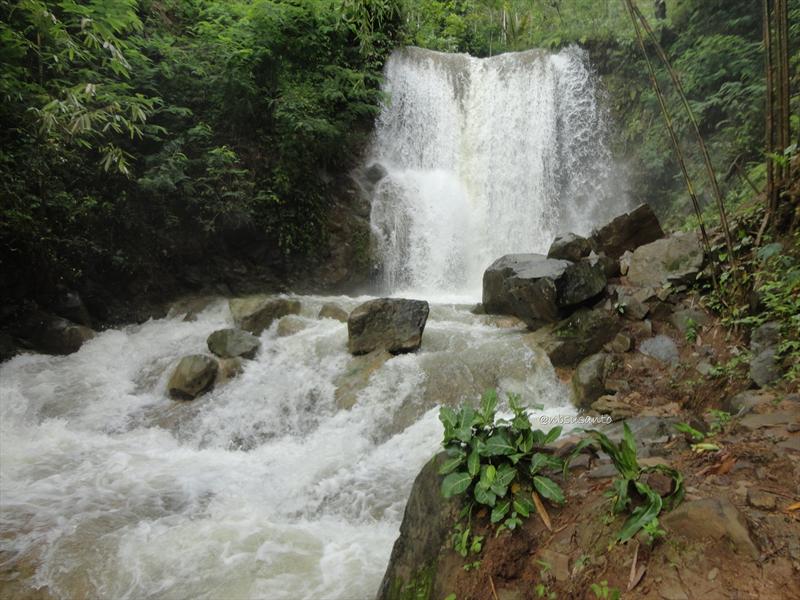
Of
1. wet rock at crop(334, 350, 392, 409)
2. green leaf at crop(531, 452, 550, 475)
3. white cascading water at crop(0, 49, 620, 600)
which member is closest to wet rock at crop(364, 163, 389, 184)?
white cascading water at crop(0, 49, 620, 600)

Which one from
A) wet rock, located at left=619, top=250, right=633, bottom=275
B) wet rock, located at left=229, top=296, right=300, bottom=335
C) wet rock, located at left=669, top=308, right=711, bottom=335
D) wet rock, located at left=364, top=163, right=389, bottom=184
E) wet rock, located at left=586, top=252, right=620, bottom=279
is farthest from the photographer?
wet rock, located at left=364, top=163, right=389, bottom=184

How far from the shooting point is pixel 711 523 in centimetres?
190

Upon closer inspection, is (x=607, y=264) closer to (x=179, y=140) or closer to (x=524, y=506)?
(x=524, y=506)

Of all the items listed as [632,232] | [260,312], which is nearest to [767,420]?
[632,232]

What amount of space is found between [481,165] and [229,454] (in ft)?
35.0

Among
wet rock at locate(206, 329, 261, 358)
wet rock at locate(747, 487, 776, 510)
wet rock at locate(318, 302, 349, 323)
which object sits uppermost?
wet rock at locate(318, 302, 349, 323)

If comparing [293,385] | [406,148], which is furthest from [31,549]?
[406,148]

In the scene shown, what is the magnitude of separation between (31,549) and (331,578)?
2542 mm

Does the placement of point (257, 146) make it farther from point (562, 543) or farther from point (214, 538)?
point (562, 543)

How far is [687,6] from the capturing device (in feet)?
35.0

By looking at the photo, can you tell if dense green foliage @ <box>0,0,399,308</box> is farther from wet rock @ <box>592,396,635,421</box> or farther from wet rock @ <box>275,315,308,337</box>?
wet rock @ <box>592,396,635,421</box>

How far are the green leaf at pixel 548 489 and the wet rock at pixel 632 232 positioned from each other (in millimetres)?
6418

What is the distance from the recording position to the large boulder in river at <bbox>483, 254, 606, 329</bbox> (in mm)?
6676

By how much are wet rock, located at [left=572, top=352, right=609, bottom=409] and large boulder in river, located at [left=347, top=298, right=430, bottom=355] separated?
232 centimetres
